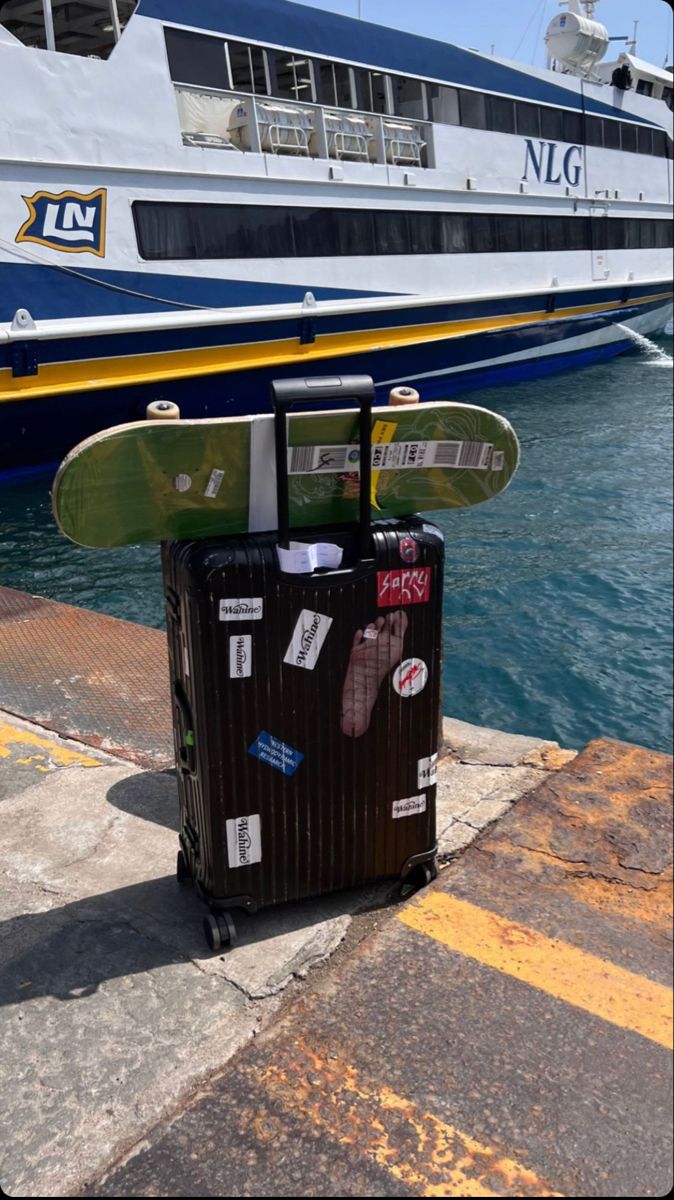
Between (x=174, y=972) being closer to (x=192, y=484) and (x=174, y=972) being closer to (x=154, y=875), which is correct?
(x=154, y=875)

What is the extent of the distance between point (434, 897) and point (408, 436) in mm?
1300

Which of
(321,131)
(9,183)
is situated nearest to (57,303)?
(9,183)

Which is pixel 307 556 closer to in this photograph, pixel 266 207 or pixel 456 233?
pixel 266 207

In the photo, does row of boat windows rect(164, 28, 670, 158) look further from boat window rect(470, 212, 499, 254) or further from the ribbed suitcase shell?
the ribbed suitcase shell

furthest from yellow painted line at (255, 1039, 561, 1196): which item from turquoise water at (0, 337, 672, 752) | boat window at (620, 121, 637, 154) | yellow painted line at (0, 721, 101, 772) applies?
boat window at (620, 121, 637, 154)

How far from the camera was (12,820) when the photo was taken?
310 centimetres

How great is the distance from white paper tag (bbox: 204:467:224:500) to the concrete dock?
3.85 feet

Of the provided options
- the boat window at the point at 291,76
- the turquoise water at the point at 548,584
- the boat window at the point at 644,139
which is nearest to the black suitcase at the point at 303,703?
the turquoise water at the point at 548,584

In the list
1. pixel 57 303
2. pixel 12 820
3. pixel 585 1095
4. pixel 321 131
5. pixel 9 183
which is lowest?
pixel 585 1095

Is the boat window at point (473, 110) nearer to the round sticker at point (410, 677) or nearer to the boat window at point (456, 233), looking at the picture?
the boat window at point (456, 233)

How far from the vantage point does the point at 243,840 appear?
2561mm

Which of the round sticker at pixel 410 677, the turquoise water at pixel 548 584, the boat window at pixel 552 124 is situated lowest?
the turquoise water at pixel 548 584

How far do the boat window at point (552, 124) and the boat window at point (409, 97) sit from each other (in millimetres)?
3456

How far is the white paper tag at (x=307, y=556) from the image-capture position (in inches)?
94.3
